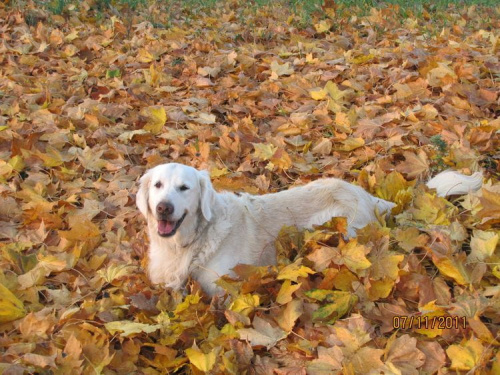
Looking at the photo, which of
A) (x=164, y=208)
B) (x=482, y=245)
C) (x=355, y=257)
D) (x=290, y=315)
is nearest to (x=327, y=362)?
(x=290, y=315)

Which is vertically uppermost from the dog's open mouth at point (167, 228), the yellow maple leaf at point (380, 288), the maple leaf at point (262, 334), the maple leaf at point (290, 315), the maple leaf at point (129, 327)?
the dog's open mouth at point (167, 228)

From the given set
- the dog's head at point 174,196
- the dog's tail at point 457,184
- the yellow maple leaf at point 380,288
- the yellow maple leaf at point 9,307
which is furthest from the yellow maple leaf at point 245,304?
the dog's tail at point 457,184

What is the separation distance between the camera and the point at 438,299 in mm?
2424

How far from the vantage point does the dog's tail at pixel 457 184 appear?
11.0 feet

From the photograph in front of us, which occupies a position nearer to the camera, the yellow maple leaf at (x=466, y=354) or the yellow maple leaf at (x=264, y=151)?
the yellow maple leaf at (x=466, y=354)

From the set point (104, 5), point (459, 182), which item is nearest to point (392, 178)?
point (459, 182)

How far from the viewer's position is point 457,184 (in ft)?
11.0

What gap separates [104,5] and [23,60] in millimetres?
2412

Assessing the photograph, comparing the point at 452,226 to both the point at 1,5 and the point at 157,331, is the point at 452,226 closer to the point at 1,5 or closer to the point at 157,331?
the point at 157,331

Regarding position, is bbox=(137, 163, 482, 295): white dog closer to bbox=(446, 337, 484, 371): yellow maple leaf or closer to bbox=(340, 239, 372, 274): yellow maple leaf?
bbox=(340, 239, 372, 274): yellow maple leaf

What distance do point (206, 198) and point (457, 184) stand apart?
1635mm

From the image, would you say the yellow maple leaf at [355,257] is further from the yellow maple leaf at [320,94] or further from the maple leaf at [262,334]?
the yellow maple leaf at [320,94]

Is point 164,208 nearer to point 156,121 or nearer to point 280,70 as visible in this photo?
point 156,121

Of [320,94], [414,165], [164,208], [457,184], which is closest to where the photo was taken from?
[164,208]
